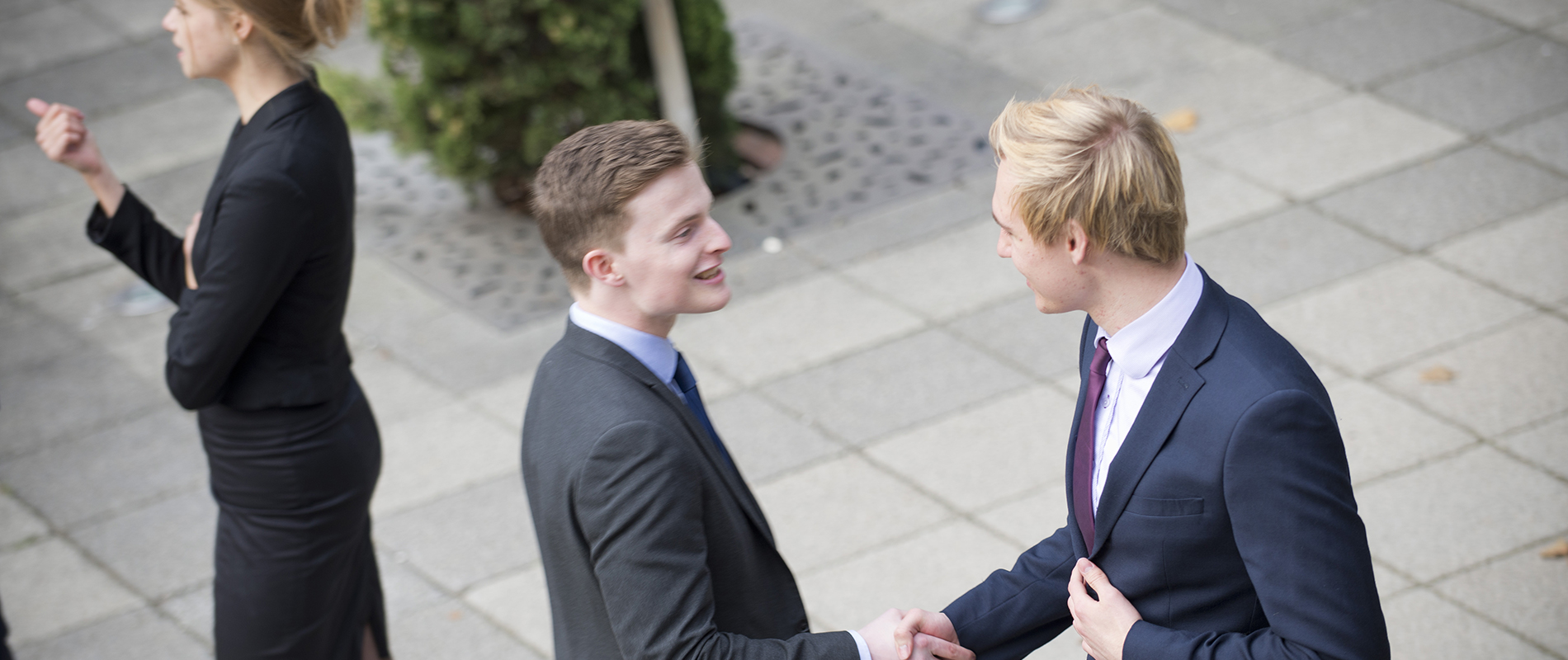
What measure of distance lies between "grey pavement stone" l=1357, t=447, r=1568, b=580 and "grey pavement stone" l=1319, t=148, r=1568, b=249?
1593mm

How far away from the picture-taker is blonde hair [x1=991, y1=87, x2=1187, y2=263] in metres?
2.27

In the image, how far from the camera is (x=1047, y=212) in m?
2.33

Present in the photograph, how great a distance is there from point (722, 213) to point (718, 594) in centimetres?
499

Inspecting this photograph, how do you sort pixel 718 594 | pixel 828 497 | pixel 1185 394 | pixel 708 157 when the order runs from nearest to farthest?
pixel 1185 394
pixel 718 594
pixel 828 497
pixel 708 157

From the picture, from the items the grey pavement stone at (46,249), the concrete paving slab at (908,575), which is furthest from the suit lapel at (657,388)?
the grey pavement stone at (46,249)

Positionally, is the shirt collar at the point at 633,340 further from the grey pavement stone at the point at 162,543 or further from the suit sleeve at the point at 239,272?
the grey pavement stone at the point at 162,543

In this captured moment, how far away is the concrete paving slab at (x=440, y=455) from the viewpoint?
5625 mm

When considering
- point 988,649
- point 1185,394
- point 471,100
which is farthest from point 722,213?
point 1185,394

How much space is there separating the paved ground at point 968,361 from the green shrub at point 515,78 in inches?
31.0

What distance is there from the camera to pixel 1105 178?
2.28 metres

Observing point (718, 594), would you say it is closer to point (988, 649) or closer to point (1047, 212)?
point (988, 649)

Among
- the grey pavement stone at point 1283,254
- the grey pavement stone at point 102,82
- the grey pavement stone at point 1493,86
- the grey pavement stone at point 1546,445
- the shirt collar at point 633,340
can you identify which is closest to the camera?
the shirt collar at point 633,340

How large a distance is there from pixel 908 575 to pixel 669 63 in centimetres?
350

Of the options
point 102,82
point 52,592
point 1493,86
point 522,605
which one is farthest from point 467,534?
point 102,82
